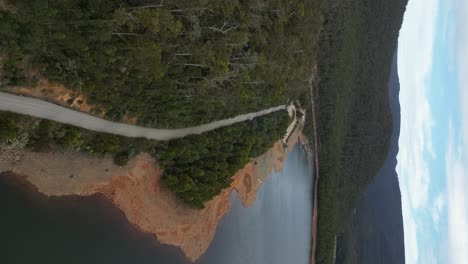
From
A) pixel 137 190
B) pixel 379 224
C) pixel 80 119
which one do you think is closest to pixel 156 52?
pixel 80 119

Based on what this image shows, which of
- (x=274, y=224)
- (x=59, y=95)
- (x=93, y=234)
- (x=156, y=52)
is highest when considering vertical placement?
(x=156, y=52)

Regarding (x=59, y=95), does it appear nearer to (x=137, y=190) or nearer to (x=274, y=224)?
(x=137, y=190)

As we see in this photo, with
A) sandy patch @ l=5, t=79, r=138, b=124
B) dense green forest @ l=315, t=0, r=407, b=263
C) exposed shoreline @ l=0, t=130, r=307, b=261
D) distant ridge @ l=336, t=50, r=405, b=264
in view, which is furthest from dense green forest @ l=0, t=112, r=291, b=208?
distant ridge @ l=336, t=50, r=405, b=264

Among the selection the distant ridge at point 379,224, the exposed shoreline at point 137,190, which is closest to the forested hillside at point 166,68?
the exposed shoreline at point 137,190

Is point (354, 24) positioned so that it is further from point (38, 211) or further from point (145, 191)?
Result: point (38, 211)

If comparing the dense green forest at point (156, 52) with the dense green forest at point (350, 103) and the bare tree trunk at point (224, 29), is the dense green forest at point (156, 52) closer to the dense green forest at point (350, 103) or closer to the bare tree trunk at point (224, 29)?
the bare tree trunk at point (224, 29)
